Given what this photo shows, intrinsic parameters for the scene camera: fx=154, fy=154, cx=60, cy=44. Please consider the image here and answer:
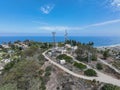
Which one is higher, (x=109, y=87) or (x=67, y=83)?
(x=109, y=87)

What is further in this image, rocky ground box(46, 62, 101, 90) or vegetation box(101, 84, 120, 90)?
rocky ground box(46, 62, 101, 90)

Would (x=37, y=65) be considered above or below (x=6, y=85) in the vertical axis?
above

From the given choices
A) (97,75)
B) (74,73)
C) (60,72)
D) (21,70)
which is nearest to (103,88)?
(97,75)

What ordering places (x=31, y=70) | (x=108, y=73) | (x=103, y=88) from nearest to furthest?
1. (x=103, y=88)
2. (x=108, y=73)
3. (x=31, y=70)

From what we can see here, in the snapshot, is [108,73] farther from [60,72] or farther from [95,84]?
[60,72]

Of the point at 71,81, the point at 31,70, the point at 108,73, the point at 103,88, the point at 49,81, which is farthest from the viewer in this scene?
the point at 31,70

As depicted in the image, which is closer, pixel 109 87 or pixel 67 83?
pixel 109 87

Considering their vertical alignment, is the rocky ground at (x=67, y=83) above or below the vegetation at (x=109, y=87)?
below

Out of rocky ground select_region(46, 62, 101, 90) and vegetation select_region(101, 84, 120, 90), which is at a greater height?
vegetation select_region(101, 84, 120, 90)

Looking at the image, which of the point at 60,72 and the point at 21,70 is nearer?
the point at 60,72
